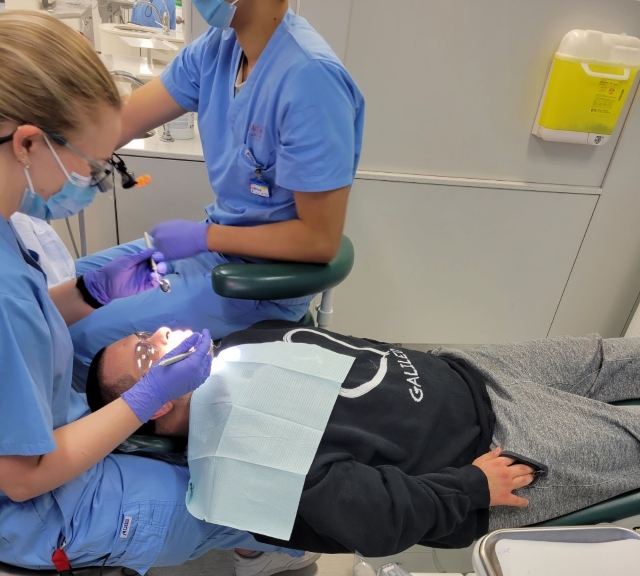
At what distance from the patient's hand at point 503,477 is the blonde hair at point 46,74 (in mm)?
1042

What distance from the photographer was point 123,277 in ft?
4.77

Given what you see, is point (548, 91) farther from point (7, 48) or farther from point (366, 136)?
point (7, 48)

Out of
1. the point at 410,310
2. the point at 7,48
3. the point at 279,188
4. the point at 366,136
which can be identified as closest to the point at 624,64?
the point at 366,136

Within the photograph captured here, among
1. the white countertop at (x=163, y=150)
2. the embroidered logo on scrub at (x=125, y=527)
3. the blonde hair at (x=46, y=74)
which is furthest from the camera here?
the white countertop at (x=163, y=150)

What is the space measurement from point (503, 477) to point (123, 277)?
1089 mm

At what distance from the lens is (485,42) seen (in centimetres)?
183

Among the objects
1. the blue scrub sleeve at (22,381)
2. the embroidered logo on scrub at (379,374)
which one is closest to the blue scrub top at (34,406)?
the blue scrub sleeve at (22,381)

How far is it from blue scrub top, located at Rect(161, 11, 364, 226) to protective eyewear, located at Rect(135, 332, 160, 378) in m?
0.44

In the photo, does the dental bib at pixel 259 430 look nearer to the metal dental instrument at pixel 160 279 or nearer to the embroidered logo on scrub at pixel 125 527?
the embroidered logo on scrub at pixel 125 527

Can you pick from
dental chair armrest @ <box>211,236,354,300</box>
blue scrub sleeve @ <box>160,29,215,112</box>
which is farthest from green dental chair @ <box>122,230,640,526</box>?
blue scrub sleeve @ <box>160,29,215,112</box>

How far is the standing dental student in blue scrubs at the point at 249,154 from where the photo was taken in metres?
1.20

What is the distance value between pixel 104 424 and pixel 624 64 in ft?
6.61

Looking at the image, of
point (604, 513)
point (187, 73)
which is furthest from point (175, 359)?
point (604, 513)

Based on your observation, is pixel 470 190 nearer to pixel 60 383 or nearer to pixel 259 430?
pixel 259 430
